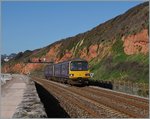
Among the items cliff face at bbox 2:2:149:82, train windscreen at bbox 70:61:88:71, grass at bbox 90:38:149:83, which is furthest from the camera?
cliff face at bbox 2:2:149:82

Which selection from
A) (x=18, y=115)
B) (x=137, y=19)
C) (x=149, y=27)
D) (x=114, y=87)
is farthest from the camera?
(x=137, y=19)

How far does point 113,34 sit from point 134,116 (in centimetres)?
6077

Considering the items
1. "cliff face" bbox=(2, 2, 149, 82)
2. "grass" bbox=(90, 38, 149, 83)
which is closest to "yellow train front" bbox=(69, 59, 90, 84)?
"grass" bbox=(90, 38, 149, 83)

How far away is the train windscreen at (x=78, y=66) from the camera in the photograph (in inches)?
1794

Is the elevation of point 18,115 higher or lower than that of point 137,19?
lower

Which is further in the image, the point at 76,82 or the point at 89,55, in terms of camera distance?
the point at 89,55

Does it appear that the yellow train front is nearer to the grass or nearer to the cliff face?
the grass

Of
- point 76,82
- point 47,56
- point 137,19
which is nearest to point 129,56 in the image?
point 137,19

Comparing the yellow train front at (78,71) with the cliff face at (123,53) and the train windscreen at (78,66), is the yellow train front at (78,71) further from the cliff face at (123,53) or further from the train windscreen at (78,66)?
the cliff face at (123,53)

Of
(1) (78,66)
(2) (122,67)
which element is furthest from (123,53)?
(1) (78,66)

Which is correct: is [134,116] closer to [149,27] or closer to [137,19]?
[149,27]

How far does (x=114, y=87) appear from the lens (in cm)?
4125

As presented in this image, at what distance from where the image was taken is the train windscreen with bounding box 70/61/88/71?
→ 45559mm

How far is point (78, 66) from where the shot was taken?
45531 mm
